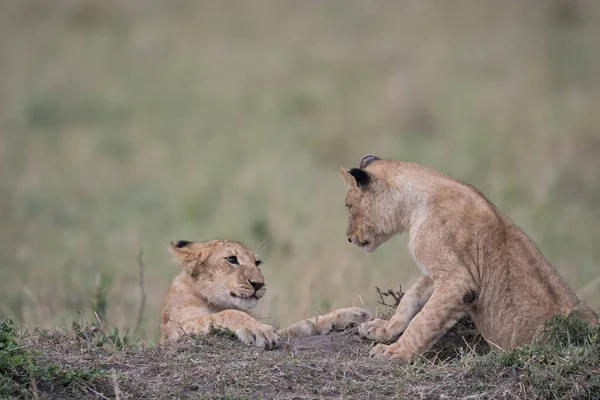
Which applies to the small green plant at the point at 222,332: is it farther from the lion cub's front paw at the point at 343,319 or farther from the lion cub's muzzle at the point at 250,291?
the lion cub's front paw at the point at 343,319

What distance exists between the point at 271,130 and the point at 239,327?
10.8 m

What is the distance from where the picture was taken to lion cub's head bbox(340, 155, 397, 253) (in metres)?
8.16

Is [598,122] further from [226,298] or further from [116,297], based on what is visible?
[226,298]

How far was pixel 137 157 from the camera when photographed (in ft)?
57.5

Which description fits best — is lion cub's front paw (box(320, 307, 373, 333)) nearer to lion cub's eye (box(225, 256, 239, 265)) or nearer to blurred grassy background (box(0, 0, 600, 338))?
lion cub's eye (box(225, 256, 239, 265))

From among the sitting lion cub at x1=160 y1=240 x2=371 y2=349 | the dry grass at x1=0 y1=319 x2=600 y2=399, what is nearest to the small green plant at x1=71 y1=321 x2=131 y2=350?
the dry grass at x1=0 y1=319 x2=600 y2=399

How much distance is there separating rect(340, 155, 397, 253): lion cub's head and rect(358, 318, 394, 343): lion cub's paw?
1.89 ft

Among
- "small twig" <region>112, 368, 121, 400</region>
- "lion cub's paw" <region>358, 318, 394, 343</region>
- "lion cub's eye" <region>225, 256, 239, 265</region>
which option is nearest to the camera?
"small twig" <region>112, 368, 121, 400</region>

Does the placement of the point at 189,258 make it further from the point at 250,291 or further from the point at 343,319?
the point at 343,319

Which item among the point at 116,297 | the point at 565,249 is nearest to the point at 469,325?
the point at 116,297

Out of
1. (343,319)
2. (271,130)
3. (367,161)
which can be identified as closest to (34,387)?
(343,319)

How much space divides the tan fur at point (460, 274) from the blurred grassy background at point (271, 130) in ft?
9.48

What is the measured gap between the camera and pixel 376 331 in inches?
313

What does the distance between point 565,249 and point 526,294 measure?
21.3 ft
